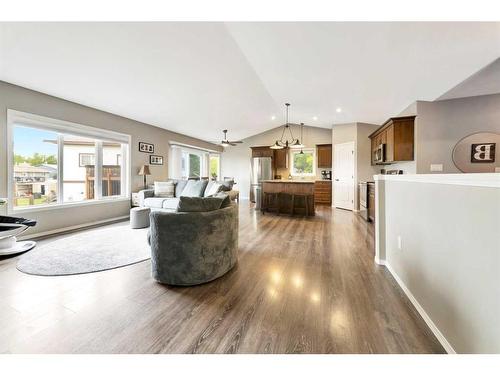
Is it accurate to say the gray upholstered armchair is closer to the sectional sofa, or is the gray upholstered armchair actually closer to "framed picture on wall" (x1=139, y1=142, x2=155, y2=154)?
the sectional sofa

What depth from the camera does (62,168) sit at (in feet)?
14.0

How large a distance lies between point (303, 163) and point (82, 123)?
7.07 m

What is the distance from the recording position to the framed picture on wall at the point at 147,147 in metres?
5.85

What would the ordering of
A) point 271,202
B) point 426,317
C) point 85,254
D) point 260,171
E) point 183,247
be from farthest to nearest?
point 260,171, point 271,202, point 85,254, point 183,247, point 426,317

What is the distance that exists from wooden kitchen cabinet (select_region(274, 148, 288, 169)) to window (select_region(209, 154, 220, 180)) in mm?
2732

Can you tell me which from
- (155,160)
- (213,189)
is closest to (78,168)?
(155,160)

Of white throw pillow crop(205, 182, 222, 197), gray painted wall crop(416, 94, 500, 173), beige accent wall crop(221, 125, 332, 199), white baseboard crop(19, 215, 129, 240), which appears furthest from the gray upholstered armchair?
beige accent wall crop(221, 125, 332, 199)

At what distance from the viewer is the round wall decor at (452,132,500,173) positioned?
3865mm

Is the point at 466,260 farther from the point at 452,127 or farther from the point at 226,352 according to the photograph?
the point at 452,127

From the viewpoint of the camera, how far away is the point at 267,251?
3119 millimetres

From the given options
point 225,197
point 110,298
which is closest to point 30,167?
point 110,298

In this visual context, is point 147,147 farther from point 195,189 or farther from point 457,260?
point 457,260

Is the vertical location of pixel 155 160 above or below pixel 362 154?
below

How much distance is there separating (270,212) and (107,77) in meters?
4.69
